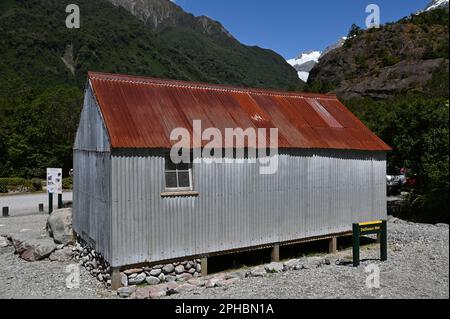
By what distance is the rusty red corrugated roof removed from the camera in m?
12.0

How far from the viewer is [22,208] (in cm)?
2627

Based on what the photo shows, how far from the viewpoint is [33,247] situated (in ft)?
48.9

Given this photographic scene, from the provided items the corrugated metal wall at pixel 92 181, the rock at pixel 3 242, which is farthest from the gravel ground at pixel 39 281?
the corrugated metal wall at pixel 92 181

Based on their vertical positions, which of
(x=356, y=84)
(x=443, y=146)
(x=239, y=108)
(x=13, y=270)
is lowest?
(x=13, y=270)

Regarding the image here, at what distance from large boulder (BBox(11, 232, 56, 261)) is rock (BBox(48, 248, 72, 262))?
215mm

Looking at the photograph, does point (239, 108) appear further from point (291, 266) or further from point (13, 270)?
point (13, 270)

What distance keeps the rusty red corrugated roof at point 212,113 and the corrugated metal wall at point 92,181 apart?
0.67 m

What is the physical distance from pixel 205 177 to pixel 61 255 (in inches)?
256

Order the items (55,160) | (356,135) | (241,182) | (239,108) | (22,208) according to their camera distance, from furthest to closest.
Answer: (55,160)
(22,208)
(356,135)
(239,108)
(241,182)

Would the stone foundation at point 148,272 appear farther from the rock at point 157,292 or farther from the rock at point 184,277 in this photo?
the rock at point 157,292

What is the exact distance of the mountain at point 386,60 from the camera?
64000 millimetres

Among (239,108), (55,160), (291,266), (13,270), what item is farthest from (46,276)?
(55,160)

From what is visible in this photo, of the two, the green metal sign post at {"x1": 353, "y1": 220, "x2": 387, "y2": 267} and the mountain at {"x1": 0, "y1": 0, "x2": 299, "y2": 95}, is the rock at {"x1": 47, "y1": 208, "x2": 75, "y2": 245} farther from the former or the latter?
the mountain at {"x1": 0, "y1": 0, "x2": 299, "y2": 95}
